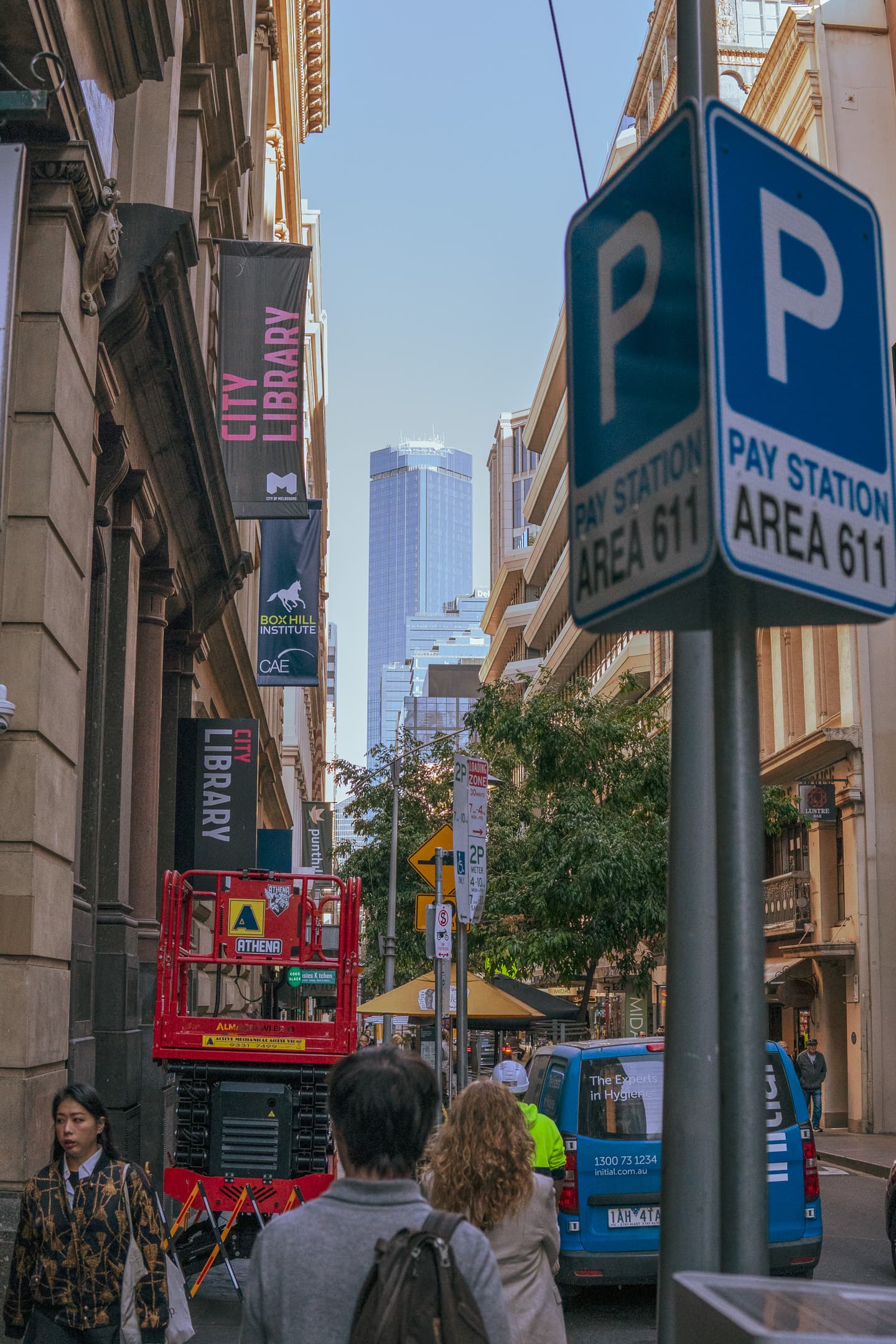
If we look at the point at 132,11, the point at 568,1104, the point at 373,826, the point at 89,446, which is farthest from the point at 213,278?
the point at 373,826

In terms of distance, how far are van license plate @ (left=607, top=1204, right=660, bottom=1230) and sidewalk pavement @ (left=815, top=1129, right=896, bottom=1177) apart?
1264 cm

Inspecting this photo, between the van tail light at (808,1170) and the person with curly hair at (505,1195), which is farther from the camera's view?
the van tail light at (808,1170)

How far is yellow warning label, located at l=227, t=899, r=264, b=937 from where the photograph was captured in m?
13.6

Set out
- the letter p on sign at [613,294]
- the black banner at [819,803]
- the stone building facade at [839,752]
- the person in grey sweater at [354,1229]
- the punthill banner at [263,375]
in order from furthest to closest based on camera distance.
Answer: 1. the black banner at [819,803]
2. the stone building facade at [839,752]
3. the punthill banner at [263,375]
4. the letter p on sign at [613,294]
5. the person in grey sweater at [354,1229]

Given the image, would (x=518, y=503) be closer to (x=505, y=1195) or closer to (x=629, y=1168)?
(x=629, y=1168)

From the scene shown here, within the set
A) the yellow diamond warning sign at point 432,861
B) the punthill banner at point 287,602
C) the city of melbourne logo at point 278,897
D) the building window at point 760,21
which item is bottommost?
the city of melbourne logo at point 278,897

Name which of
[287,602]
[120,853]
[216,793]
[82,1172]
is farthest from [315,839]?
[82,1172]

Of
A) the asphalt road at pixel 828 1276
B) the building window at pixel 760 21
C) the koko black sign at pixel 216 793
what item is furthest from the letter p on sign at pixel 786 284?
the building window at pixel 760 21

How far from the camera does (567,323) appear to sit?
3475 millimetres

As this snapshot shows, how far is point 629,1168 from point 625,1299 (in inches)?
59.8

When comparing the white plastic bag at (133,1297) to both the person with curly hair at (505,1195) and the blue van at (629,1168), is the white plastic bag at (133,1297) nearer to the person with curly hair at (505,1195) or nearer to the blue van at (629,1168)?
the person with curly hair at (505,1195)

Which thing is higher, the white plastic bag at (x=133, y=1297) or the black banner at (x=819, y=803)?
the black banner at (x=819, y=803)

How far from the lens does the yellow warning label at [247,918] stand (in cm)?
1358

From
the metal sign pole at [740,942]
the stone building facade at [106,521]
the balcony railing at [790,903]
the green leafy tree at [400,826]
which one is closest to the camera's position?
the metal sign pole at [740,942]
